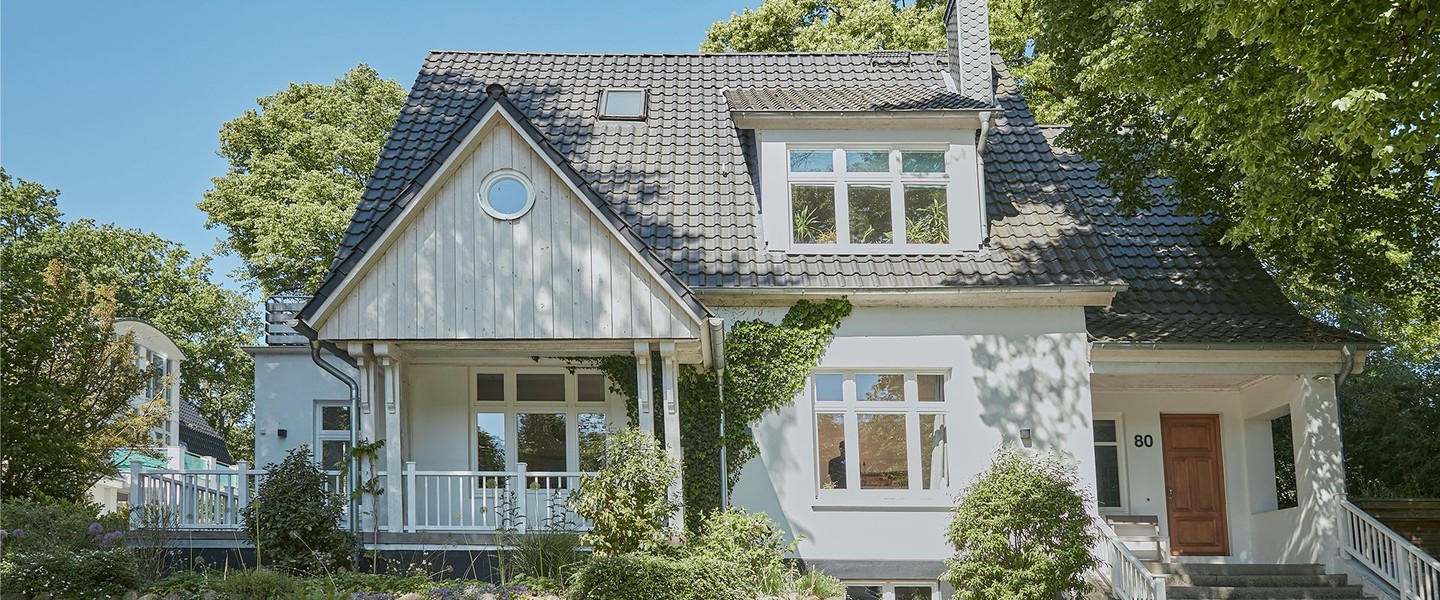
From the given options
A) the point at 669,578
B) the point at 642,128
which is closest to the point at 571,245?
the point at 669,578

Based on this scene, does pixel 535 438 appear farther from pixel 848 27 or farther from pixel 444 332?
pixel 848 27

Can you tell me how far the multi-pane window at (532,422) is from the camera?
17172 mm

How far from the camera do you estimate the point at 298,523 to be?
546 inches

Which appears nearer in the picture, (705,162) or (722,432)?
(722,432)

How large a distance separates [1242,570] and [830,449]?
18.7 ft

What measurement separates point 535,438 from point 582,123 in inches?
199

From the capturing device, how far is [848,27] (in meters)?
30.2

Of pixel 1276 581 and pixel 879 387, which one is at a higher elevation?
pixel 879 387

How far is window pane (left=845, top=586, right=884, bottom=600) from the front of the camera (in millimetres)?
16078

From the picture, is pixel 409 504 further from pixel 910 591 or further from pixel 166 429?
pixel 166 429

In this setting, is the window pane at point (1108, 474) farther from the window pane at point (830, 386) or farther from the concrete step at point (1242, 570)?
the window pane at point (830, 386)

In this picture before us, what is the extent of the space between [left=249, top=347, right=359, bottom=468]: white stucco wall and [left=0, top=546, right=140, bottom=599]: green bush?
6114 millimetres

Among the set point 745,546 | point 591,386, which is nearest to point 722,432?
point 745,546

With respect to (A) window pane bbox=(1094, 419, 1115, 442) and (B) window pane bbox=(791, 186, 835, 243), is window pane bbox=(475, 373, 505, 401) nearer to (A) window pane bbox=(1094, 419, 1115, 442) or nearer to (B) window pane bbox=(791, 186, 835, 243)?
(B) window pane bbox=(791, 186, 835, 243)
